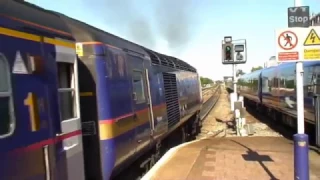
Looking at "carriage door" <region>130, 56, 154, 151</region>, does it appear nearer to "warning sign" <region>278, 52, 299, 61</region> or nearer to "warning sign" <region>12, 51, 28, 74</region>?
"warning sign" <region>278, 52, 299, 61</region>

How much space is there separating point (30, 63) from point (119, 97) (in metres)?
2.83

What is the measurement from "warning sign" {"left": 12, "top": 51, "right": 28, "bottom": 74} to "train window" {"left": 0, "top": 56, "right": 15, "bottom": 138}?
0.12 metres

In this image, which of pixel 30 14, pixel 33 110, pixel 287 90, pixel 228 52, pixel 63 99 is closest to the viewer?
pixel 33 110

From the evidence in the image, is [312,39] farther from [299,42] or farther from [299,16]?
[299,16]

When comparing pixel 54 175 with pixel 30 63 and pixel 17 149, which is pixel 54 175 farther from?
pixel 30 63

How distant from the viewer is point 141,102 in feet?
27.7

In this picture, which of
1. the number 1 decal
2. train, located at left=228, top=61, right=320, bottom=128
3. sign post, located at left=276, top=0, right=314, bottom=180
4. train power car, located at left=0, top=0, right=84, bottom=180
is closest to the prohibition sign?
sign post, located at left=276, top=0, right=314, bottom=180

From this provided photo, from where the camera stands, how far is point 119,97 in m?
6.83

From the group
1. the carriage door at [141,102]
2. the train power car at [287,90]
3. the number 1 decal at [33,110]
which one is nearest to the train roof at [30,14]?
the number 1 decal at [33,110]

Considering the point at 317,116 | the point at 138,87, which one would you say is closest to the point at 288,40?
the point at 138,87

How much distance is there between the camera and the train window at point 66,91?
4.84m

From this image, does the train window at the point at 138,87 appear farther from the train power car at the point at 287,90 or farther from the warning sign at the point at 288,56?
the train power car at the point at 287,90

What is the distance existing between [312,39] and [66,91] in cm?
383

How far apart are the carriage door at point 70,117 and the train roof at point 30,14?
387mm
